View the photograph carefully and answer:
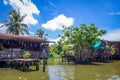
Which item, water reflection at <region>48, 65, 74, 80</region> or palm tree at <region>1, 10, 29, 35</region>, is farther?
palm tree at <region>1, 10, 29, 35</region>

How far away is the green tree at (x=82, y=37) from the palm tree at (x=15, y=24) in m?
12.3

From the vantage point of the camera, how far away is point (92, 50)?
40.0 meters

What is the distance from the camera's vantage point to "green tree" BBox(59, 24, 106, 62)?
3419 centimetres

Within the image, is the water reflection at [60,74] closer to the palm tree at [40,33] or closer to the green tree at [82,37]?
the green tree at [82,37]

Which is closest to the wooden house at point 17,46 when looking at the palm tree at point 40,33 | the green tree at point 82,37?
the green tree at point 82,37

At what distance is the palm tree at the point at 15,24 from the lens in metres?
42.7

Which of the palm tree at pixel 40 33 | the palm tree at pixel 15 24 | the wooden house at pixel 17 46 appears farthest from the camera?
the palm tree at pixel 40 33

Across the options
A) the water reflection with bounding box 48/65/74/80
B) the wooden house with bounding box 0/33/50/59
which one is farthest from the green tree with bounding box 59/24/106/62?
the water reflection with bounding box 48/65/74/80

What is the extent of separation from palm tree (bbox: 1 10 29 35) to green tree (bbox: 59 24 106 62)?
12.3 m

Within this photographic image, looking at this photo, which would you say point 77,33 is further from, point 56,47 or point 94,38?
point 56,47

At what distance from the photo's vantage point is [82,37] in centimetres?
3422

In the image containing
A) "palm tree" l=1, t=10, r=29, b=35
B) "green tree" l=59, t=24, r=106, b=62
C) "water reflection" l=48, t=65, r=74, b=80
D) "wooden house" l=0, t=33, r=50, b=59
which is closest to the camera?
"water reflection" l=48, t=65, r=74, b=80

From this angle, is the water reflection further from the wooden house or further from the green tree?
the green tree

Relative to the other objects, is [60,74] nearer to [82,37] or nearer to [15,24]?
[82,37]
